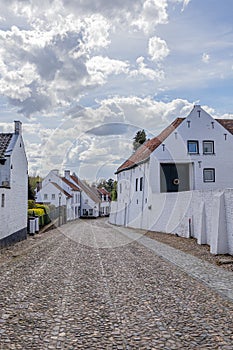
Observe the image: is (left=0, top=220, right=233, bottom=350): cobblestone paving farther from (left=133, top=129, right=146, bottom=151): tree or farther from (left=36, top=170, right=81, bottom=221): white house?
(left=36, top=170, right=81, bottom=221): white house

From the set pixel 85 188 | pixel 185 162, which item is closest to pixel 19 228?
pixel 185 162

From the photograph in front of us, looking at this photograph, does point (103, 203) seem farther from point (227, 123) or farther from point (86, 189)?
point (227, 123)

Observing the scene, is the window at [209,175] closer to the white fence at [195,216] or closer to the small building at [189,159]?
the small building at [189,159]

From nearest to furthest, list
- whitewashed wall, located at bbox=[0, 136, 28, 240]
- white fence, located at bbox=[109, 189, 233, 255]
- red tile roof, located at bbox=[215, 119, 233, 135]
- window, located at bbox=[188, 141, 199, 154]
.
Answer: white fence, located at bbox=[109, 189, 233, 255], whitewashed wall, located at bbox=[0, 136, 28, 240], window, located at bbox=[188, 141, 199, 154], red tile roof, located at bbox=[215, 119, 233, 135]

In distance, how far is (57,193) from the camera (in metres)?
54.8

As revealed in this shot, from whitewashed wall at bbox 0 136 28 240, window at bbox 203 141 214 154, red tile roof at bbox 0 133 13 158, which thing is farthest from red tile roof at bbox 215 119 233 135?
red tile roof at bbox 0 133 13 158

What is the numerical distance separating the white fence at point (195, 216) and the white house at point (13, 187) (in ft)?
26.7

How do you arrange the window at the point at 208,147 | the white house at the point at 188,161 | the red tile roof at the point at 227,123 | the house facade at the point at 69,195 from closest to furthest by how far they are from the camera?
the white house at the point at 188,161
the window at the point at 208,147
the red tile roof at the point at 227,123
the house facade at the point at 69,195

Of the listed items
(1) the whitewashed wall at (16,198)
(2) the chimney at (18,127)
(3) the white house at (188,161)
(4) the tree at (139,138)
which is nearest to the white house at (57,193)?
(4) the tree at (139,138)

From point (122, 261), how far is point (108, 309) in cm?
560

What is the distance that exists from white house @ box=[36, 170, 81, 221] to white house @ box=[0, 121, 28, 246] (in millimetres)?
30210

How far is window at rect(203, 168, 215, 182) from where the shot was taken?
92.4 feet

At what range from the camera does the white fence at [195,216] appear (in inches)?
475

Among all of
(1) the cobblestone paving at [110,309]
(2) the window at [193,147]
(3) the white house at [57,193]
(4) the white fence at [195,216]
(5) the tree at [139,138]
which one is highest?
(5) the tree at [139,138]
